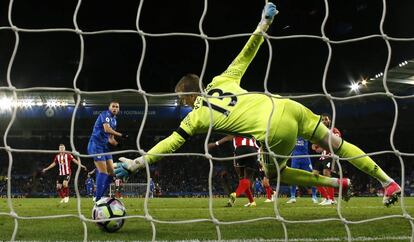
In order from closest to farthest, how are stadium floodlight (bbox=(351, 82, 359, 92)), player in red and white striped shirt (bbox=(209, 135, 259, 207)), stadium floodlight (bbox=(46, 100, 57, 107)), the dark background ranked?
player in red and white striped shirt (bbox=(209, 135, 259, 207)) < the dark background < stadium floodlight (bbox=(351, 82, 359, 92)) < stadium floodlight (bbox=(46, 100, 57, 107))

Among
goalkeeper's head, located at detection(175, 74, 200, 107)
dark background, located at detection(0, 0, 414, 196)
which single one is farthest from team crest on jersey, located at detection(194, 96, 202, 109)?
dark background, located at detection(0, 0, 414, 196)

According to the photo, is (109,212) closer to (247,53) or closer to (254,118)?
(254,118)

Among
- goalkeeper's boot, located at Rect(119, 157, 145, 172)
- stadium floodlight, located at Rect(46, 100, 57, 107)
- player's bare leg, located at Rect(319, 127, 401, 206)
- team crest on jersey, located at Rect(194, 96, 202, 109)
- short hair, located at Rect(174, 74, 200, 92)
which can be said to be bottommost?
stadium floodlight, located at Rect(46, 100, 57, 107)

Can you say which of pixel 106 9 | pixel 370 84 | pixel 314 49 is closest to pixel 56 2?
pixel 106 9

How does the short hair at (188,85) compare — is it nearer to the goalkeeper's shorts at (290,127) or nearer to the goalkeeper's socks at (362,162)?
the goalkeeper's shorts at (290,127)

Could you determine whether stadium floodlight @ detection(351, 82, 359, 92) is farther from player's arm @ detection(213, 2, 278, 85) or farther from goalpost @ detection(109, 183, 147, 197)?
player's arm @ detection(213, 2, 278, 85)

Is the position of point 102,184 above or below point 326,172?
above

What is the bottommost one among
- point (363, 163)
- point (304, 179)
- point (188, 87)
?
point (304, 179)

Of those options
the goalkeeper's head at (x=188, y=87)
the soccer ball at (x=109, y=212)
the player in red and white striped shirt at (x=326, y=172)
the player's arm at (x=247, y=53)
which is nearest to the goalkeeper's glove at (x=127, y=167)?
the goalkeeper's head at (x=188, y=87)

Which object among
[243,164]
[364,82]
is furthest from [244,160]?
Result: [364,82]

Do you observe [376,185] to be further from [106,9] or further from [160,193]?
[106,9]

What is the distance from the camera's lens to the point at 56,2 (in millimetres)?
20359

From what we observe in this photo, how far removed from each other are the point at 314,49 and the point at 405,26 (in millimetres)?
7794

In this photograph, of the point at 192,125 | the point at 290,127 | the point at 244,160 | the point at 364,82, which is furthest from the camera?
the point at 364,82
